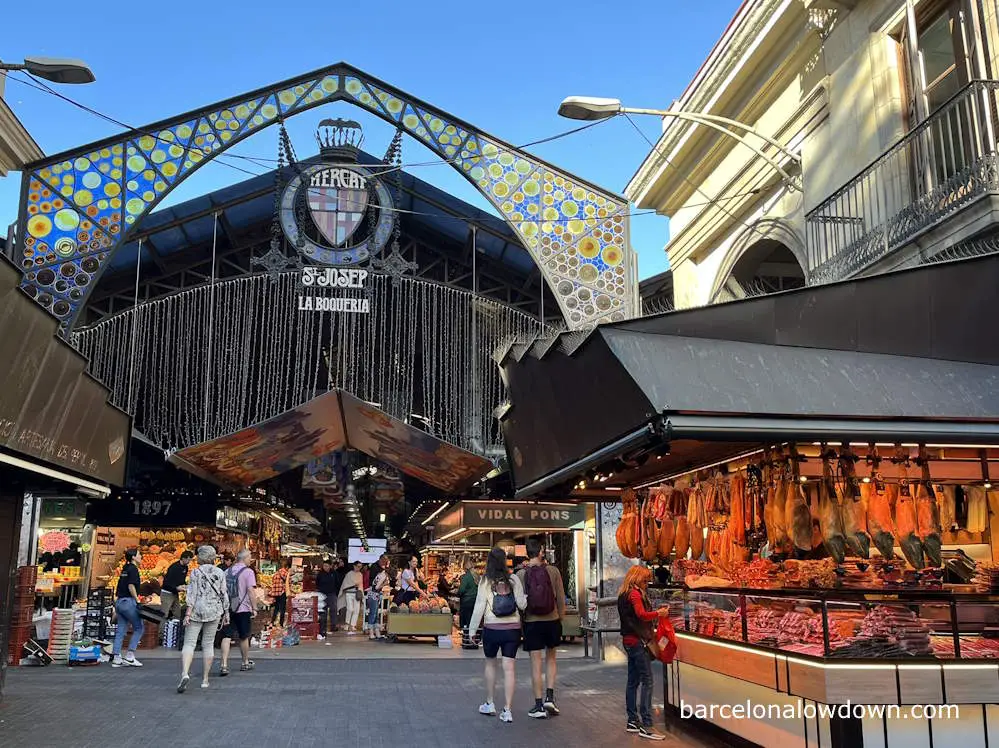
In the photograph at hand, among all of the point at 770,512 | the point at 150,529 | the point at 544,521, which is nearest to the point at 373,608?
the point at 544,521

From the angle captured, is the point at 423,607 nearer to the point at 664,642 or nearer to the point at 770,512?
the point at 664,642

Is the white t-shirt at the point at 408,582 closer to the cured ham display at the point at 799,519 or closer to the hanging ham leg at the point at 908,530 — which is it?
the cured ham display at the point at 799,519

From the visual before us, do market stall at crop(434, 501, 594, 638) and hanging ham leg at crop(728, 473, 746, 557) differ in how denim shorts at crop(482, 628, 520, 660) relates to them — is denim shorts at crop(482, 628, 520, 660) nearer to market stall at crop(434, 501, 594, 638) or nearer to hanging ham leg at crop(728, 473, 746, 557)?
hanging ham leg at crop(728, 473, 746, 557)

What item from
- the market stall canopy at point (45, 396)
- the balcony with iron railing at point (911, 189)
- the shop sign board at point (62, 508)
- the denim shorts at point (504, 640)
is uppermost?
the balcony with iron railing at point (911, 189)

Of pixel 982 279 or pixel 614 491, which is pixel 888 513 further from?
pixel 614 491

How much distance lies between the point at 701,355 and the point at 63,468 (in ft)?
21.2

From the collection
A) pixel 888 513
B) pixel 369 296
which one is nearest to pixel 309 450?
pixel 369 296

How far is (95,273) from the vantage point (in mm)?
13438

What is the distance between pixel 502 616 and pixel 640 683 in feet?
4.64

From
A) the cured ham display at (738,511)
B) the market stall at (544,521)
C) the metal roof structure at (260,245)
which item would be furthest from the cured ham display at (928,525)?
the market stall at (544,521)

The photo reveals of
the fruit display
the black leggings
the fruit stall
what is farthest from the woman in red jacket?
the black leggings

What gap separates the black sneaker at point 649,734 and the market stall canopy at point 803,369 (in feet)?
7.85

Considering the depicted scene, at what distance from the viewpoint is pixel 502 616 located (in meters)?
8.64

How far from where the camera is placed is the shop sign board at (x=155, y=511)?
2059 centimetres
